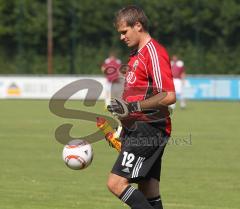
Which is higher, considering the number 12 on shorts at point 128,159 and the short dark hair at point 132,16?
the short dark hair at point 132,16

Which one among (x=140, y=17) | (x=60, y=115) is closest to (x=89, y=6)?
(x=60, y=115)

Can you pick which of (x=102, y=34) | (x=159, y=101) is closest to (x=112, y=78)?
(x=102, y=34)

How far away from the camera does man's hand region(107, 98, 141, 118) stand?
304 inches

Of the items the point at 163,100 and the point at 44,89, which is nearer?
the point at 163,100

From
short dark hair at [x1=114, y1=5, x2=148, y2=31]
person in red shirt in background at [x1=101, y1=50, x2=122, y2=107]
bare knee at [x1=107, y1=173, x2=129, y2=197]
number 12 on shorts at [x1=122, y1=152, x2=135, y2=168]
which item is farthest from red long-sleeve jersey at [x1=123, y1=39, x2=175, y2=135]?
person in red shirt in background at [x1=101, y1=50, x2=122, y2=107]

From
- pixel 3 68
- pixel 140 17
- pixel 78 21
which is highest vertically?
pixel 140 17

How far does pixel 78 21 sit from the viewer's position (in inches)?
1848

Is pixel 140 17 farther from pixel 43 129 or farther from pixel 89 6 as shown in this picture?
pixel 89 6

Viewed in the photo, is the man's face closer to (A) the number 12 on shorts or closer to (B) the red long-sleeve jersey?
(B) the red long-sleeve jersey

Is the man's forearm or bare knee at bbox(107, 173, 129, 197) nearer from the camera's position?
the man's forearm

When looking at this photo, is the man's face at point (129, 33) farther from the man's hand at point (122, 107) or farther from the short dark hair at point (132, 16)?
the man's hand at point (122, 107)

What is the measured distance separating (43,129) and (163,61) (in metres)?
14.8

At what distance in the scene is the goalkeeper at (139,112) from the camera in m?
7.70

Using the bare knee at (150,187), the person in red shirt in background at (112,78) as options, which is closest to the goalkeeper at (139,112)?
the bare knee at (150,187)
